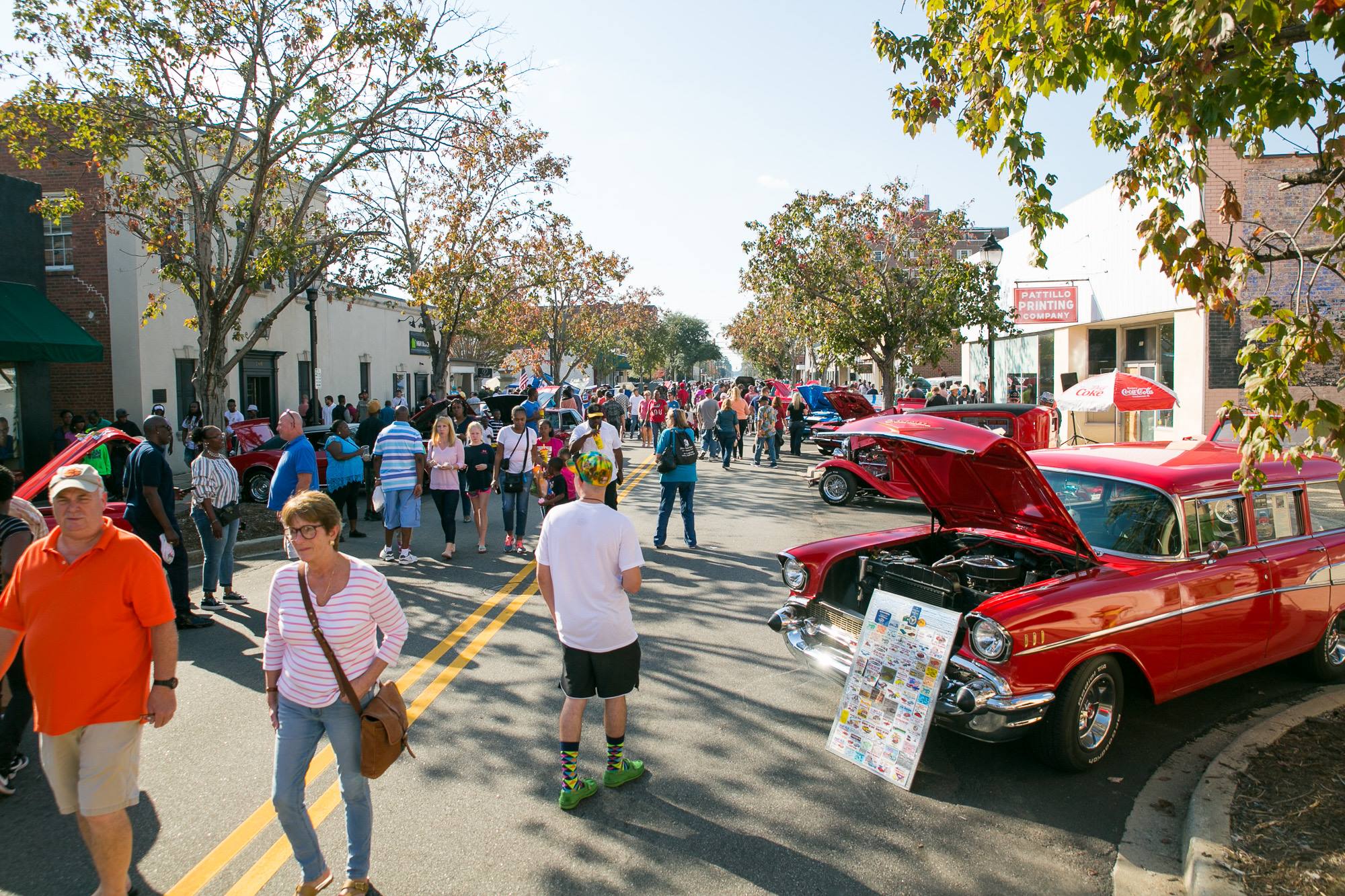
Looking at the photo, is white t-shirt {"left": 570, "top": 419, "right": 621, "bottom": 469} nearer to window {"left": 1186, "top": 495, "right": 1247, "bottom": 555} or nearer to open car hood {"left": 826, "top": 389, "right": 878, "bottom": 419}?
window {"left": 1186, "top": 495, "right": 1247, "bottom": 555}

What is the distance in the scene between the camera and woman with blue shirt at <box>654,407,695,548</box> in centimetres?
1050

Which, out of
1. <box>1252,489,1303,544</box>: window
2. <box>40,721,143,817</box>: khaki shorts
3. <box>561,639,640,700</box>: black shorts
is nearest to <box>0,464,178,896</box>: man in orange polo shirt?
<box>40,721,143,817</box>: khaki shorts

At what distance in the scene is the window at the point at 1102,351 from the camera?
23625 mm

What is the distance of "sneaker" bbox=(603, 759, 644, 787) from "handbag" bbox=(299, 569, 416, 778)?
→ 1325mm

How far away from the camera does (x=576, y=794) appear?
426cm

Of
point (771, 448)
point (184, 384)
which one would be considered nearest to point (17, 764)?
point (771, 448)

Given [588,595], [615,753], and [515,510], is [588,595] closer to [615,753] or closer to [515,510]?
[615,753]

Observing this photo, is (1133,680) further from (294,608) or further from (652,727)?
(294,608)

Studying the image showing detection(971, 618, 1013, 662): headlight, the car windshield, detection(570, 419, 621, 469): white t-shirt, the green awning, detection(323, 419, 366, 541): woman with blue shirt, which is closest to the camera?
detection(971, 618, 1013, 662): headlight

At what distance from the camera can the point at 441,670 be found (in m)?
6.30

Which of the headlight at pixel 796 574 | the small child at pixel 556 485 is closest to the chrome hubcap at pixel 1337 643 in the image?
the headlight at pixel 796 574

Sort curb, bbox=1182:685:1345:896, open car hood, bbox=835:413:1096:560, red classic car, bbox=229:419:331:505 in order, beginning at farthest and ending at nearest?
1. red classic car, bbox=229:419:331:505
2. open car hood, bbox=835:413:1096:560
3. curb, bbox=1182:685:1345:896

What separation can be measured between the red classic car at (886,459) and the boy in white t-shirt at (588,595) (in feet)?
31.8

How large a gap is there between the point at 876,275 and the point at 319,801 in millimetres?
20886
